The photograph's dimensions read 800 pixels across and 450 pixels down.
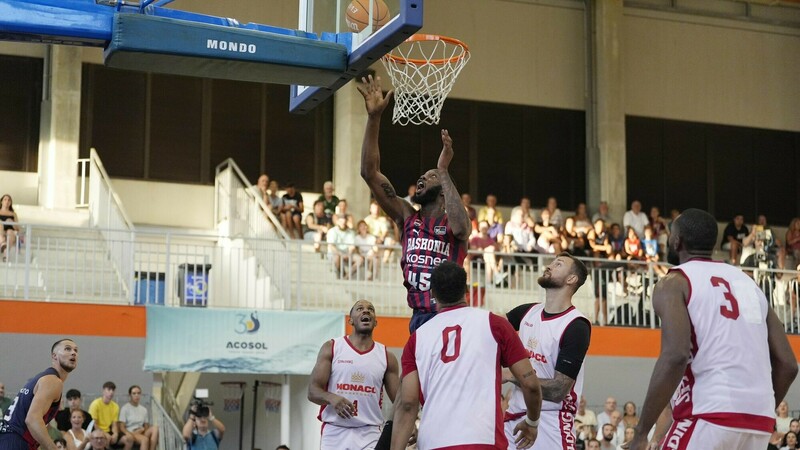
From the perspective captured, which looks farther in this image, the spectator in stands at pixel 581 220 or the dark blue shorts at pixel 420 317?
the spectator in stands at pixel 581 220

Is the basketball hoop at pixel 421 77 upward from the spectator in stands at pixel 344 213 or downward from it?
upward

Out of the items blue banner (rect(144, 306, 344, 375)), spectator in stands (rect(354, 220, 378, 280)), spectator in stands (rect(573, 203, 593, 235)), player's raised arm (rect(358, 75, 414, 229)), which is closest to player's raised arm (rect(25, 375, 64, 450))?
player's raised arm (rect(358, 75, 414, 229))

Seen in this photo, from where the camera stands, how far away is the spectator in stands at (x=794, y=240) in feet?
84.3

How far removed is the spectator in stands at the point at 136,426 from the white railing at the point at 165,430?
0.51 ft

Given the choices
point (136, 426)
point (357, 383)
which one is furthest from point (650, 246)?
point (357, 383)

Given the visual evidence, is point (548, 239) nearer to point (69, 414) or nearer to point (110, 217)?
point (110, 217)

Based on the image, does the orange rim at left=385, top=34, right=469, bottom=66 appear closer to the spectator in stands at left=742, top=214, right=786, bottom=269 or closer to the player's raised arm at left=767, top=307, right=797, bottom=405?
the player's raised arm at left=767, top=307, right=797, bottom=405

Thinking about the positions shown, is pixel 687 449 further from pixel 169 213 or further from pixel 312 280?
pixel 169 213

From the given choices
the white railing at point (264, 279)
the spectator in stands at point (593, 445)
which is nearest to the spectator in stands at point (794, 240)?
the white railing at point (264, 279)

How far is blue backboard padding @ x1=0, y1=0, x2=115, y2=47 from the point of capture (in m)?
9.06

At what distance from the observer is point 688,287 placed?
20.1ft

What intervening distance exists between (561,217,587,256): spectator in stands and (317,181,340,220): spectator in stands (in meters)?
4.36

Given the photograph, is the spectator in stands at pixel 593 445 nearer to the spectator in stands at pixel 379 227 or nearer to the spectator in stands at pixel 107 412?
the spectator in stands at pixel 379 227

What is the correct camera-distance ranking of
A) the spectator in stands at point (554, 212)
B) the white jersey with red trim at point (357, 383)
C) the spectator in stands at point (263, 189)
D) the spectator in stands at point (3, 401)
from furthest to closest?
1. the spectator in stands at point (554, 212)
2. the spectator in stands at point (263, 189)
3. the spectator in stands at point (3, 401)
4. the white jersey with red trim at point (357, 383)
